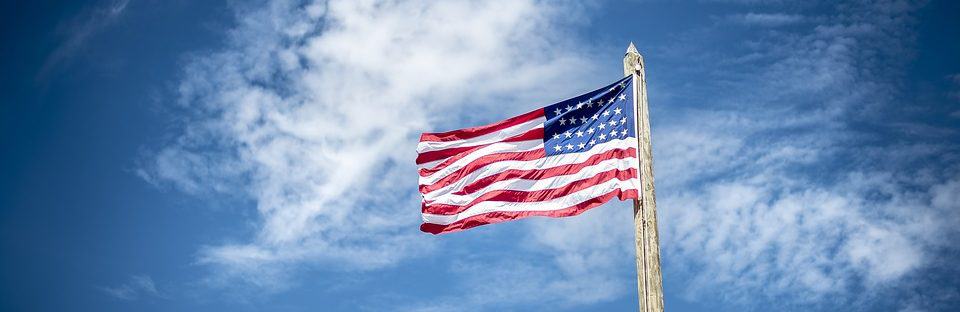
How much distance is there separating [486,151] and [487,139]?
23 cm

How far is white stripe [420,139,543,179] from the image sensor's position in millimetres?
14461

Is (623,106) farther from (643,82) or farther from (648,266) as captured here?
(648,266)

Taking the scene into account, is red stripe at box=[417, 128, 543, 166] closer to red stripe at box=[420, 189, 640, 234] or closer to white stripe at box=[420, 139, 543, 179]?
white stripe at box=[420, 139, 543, 179]

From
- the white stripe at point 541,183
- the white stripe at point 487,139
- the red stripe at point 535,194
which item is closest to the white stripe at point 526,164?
the white stripe at point 541,183

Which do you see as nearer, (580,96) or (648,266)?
(648,266)

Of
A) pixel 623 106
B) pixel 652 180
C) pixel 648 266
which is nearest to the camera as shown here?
pixel 648 266

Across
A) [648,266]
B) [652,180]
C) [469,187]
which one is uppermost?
[469,187]

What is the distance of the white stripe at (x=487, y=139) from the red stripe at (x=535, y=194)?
104 cm

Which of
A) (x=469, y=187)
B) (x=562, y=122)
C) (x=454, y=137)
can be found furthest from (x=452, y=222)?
(x=562, y=122)

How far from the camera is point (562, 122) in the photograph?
564 inches

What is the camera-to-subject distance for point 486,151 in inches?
581

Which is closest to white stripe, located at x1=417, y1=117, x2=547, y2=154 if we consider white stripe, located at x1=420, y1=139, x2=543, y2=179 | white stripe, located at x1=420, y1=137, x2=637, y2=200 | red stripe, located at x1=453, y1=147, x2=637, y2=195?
white stripe, located at x1=420, y1=139, x2=543, y2=179

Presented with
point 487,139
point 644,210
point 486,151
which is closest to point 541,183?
point 486,151

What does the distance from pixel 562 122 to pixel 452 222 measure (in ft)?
8.77
